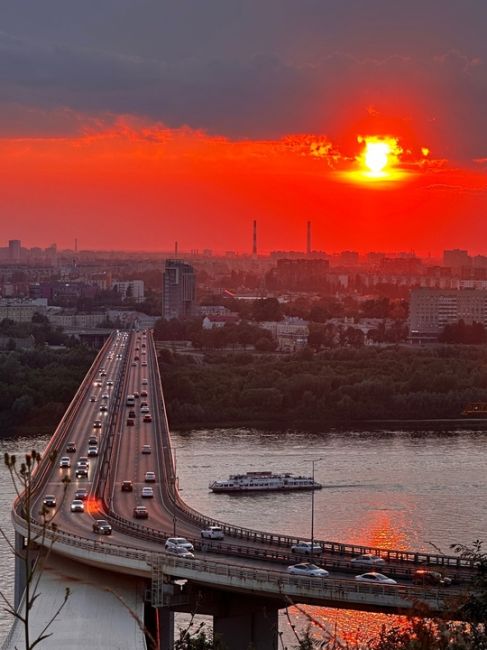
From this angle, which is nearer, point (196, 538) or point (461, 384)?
point (196, 538)

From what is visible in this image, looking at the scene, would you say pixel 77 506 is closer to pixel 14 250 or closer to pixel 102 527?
pixel 102 527

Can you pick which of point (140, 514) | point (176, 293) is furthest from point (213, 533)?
point (176, 293)

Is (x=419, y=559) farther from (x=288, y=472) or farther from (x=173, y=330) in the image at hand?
(x=173, y=330)

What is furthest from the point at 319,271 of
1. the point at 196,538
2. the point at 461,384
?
the point at 196,538

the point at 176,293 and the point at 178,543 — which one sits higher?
the point at 176,293

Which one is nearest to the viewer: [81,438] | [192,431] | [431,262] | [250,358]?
[81,438]

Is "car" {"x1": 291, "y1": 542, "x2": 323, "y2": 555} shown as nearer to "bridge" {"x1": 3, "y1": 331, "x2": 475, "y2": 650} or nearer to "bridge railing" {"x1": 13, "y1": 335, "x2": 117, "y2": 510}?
"bridge" {"x1": 3, "y1": 331, "x2": 475, "y2": 650}
